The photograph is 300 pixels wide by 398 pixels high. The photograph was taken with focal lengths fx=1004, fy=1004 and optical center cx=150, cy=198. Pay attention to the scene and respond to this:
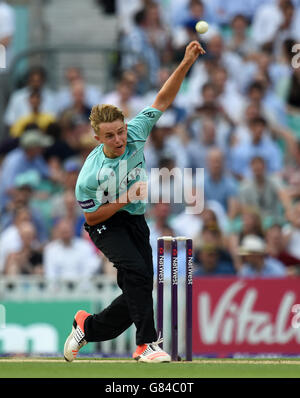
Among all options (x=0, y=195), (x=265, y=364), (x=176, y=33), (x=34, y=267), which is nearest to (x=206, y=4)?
(x=176, y=33)

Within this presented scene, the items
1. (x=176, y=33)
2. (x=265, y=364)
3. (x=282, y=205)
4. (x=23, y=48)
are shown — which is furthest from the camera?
(x=23, y=48)

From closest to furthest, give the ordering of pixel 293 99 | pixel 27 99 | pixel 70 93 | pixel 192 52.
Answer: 1. pixel 192 52
2. pixel 27 99
3. pixel 70 93
4. pixel 293 99

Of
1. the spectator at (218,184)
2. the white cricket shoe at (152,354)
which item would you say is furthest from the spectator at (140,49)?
the white cricket shoe at (152,354)

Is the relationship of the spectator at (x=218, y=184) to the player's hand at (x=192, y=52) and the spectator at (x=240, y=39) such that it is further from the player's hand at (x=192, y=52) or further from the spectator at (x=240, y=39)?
the player's hand at (x=192, y=52)

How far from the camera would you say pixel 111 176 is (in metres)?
7.41

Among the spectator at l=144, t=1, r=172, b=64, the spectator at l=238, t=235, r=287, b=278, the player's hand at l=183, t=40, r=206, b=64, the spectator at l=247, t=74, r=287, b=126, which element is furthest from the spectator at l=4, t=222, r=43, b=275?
A: the player's hand at l=183, t=40, r=206, b=64

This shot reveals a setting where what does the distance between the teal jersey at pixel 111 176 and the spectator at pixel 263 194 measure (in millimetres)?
6174

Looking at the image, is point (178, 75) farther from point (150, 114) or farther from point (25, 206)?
point (25, 206)

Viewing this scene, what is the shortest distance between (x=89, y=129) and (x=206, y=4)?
3194 millimetres

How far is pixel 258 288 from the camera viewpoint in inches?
453

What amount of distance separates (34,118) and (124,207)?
7487 millimetres

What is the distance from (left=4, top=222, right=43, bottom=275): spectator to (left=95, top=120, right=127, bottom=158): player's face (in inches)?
211

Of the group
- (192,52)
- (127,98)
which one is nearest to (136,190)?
(192,52)

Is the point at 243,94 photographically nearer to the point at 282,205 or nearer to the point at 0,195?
the point at 282,205
